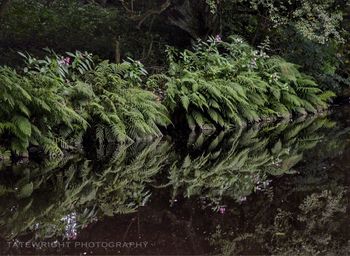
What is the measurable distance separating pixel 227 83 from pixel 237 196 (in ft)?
21.7

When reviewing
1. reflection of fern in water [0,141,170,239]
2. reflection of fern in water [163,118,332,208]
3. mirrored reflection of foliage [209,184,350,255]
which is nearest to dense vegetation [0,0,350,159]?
reflection of fern in water [0,141,170,239]

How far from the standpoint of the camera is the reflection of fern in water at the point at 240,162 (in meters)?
7.15

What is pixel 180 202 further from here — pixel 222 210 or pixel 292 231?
pixel 292 231

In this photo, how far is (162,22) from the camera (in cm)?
1664

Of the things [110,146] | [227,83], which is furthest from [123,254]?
[227,83]

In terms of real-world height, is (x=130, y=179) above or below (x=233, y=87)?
below

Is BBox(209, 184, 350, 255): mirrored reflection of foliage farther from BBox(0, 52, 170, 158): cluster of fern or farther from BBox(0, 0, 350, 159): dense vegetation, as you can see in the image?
BBox(0, 0, 350, 159): dense vegetation

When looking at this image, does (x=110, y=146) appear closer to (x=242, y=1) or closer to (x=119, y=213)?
(x=119, y=213)

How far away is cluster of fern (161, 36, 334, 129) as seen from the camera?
1224 centimetres

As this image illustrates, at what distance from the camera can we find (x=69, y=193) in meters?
6.59

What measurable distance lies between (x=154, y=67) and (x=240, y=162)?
5.76 meters

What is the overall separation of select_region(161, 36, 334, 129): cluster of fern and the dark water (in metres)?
2.00

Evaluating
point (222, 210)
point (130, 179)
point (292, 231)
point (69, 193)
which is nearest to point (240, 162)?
point (130, 179)

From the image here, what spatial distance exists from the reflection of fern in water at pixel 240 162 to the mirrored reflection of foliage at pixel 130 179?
0.04 feet
